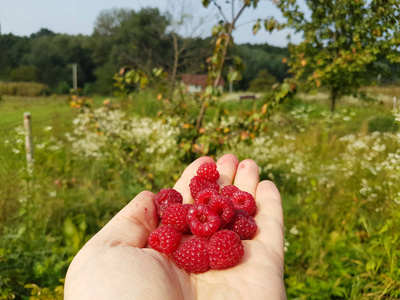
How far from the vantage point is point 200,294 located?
1694mm

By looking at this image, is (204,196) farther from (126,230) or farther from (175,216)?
(126,230)

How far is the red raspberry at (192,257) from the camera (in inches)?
71.0

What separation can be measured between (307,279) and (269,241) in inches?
39.7

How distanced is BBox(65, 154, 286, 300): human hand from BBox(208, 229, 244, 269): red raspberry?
58mm

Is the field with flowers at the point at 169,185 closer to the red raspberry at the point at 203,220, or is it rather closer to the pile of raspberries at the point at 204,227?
the pile of raspberries at the point at 204,227

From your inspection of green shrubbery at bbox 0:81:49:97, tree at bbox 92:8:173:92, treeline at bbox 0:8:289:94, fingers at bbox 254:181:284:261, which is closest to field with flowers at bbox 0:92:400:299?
fingers at bbox 254:181:284:261

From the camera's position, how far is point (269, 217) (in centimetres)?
219

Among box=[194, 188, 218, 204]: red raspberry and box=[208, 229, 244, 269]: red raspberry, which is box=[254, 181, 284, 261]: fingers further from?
box=[194, 188, 218, 204]: red raspberry

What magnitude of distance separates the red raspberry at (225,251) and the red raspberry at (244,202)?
0.37 meters

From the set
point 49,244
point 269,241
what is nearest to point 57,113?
point 49,244

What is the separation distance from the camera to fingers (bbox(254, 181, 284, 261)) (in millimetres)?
1986

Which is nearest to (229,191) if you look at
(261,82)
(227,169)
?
(227,169)

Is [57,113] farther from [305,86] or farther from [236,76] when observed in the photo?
[305,86]

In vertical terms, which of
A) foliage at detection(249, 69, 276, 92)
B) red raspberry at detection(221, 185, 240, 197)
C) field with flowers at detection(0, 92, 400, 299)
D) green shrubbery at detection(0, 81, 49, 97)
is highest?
foliage at detection(249, 69, 276, 92)
